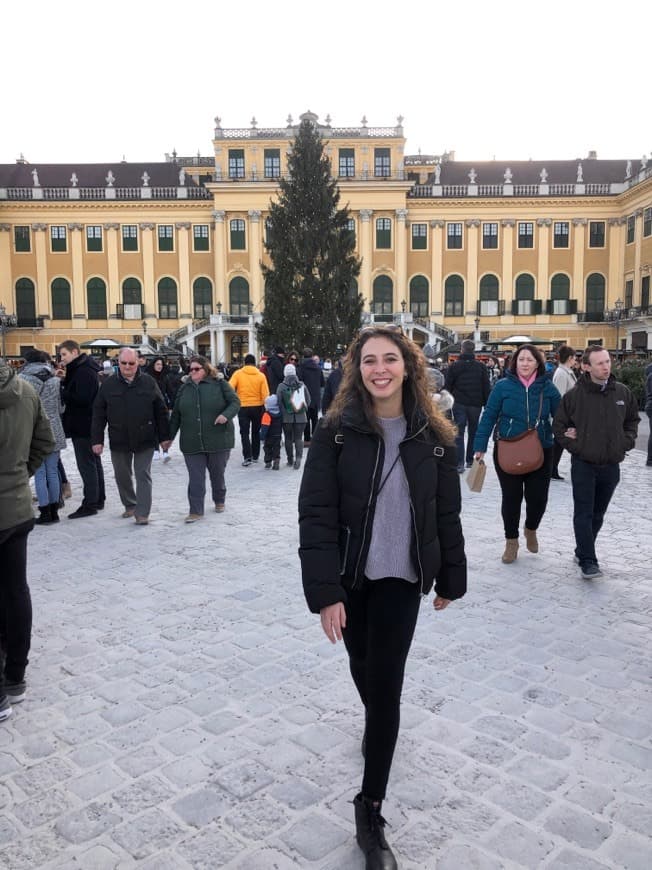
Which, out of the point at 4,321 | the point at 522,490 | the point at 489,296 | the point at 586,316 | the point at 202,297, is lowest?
the point at 522,490

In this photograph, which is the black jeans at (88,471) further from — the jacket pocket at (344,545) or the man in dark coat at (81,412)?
the jacket pocket at (344,545)

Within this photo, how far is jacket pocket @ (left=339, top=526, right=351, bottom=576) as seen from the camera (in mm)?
2775

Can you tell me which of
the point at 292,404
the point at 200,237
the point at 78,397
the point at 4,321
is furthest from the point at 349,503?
the point at 200,237

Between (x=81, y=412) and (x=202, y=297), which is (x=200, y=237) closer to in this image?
(x=202, y=297)

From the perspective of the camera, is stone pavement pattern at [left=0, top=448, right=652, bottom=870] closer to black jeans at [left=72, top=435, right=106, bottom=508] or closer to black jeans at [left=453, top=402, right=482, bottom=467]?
black jeans at [left=72, top=435, right=106, bottom=508]

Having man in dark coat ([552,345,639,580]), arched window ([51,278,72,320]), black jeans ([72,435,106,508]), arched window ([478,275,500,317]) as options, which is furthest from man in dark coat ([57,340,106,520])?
arched window ([51,278,72,320])

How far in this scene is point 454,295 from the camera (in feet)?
177

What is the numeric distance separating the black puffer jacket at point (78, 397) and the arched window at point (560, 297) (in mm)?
49528

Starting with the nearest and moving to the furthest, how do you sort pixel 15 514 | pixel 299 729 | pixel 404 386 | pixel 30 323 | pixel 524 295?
pixel 404 386 → pixel 299 729 → pixel 15 514 → pixel 30 323 → pixel 524 295

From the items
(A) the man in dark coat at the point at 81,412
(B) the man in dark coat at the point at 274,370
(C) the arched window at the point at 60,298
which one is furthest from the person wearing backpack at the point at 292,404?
(C) the arched window at the point at 60,298

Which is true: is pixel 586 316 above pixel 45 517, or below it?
above

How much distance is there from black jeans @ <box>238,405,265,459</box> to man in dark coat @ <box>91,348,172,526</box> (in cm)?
387

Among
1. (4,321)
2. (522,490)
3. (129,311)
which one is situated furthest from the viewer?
(129,311)

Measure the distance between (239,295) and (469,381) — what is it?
145ft
